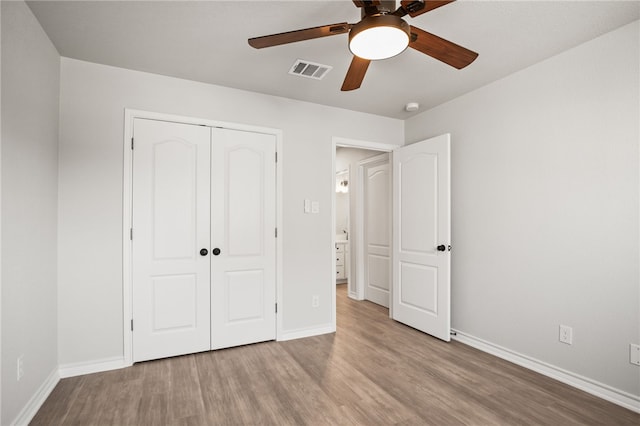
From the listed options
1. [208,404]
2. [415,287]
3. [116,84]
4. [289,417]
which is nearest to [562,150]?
[415,287]

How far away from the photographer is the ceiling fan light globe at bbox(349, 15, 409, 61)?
1.58 metres

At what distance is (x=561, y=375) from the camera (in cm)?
260

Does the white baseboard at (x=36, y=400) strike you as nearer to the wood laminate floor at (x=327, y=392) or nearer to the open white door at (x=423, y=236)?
the wood laminate floor at (x=327, y=392)

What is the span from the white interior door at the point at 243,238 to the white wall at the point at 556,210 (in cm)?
195

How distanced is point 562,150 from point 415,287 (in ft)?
6.30

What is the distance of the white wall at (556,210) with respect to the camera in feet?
7.53

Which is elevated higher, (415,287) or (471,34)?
(471,34)

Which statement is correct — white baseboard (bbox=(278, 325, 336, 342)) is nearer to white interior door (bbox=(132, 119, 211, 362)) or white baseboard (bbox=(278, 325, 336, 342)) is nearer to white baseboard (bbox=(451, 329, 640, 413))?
white interior door (bbox=(132, 119, 211, 362))

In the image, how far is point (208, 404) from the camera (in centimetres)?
226

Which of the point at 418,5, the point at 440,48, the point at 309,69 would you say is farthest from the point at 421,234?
the point at 418,5

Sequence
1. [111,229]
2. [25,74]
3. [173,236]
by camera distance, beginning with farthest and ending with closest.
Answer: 1. [173,236]
2. [111,229]
3. [25,74]

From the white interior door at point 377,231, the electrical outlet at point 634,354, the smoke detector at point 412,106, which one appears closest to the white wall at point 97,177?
the smoke detector at point 412,106

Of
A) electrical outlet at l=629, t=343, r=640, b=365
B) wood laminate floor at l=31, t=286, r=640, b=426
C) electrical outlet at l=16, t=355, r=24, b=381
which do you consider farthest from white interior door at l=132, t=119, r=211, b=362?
electrical outlet at l=629, t=343, r=640, b=365

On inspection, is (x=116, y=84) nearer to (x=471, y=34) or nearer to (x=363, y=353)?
(x=471, y=34)
